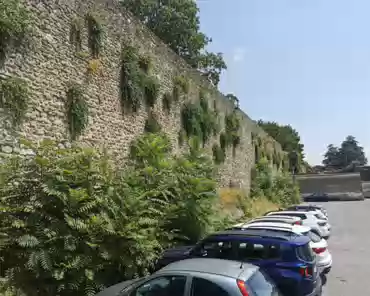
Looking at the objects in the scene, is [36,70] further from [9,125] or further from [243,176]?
[243,176]

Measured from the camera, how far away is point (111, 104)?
12.4 meters

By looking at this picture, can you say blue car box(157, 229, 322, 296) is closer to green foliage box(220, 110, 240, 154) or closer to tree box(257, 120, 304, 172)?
green foliage box(220, 110, 240, 154)

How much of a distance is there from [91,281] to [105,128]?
575cm

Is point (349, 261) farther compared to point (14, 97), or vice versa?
point (349, 261)

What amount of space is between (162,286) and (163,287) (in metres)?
0.02

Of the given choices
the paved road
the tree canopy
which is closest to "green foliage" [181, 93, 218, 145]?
the paved road

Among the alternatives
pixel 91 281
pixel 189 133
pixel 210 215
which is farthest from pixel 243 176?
pixel 91 281

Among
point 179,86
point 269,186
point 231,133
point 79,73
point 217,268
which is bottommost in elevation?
point 217,268

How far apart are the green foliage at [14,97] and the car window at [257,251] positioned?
562 cm

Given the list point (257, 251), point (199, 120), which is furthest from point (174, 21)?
point (257, 251)

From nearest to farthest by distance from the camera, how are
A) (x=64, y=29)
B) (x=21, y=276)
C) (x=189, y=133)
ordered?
(x=21, y=276)
(x=64, y=29)
(x=189, y=133)

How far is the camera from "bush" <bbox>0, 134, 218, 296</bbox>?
7.08 m

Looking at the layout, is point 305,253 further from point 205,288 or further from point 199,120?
point 199,120

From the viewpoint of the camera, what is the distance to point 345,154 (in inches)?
4459
